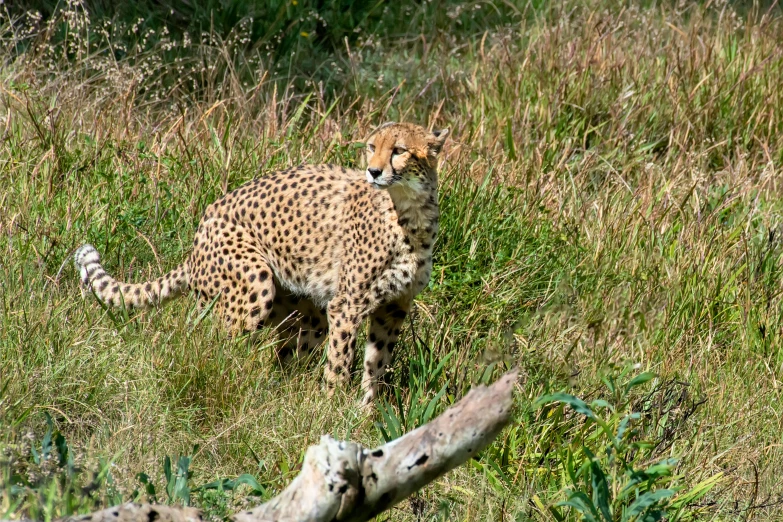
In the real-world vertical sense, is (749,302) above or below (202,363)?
below

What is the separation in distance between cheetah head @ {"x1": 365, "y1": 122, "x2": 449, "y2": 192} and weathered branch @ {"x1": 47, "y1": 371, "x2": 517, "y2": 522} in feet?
5.32

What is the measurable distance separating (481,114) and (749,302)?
1882mm

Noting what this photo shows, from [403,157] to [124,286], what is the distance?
3.78ft

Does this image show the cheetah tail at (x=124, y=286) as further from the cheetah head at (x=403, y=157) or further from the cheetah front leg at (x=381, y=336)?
the cheetah head at (x=403, y=157)

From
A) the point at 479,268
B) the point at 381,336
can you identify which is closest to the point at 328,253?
the point at 381,336

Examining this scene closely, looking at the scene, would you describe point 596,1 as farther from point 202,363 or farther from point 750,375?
point 202,363

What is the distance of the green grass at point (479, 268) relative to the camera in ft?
10.8

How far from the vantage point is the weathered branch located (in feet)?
7.26

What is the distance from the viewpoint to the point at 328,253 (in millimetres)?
4223

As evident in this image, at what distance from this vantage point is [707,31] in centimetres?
651

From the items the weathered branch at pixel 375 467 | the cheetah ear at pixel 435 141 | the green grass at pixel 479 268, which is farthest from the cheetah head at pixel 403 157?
the weathered branch at pixel 375 467

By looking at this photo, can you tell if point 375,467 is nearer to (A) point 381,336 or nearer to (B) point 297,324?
(A) point 381,336

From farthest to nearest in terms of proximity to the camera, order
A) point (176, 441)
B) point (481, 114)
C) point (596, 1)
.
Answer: point (596, 1), point (481, 114), point (176, 441)

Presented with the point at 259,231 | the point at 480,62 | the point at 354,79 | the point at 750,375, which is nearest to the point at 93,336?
the point at 259,231
